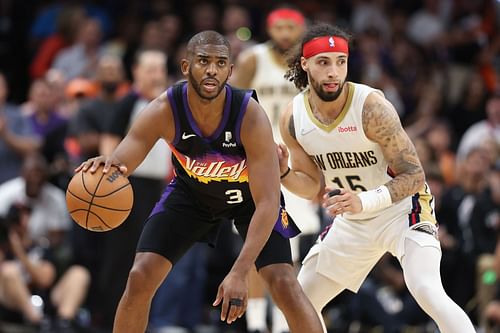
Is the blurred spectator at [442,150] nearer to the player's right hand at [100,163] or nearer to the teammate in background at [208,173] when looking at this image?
the teammate in background at [208,173]

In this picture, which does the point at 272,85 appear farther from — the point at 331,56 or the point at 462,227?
the point at 462,227

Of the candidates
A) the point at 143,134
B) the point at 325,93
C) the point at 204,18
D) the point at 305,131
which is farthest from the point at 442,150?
the point at 143,134

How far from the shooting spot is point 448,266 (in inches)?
432

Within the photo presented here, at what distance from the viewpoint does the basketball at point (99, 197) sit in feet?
21.4

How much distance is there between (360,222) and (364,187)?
239 mm

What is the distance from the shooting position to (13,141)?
1127cm

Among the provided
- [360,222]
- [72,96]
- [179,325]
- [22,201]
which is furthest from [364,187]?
[72,96]

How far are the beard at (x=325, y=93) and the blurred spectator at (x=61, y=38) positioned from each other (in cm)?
704

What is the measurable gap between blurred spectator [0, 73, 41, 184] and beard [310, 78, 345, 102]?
5072 millimetres

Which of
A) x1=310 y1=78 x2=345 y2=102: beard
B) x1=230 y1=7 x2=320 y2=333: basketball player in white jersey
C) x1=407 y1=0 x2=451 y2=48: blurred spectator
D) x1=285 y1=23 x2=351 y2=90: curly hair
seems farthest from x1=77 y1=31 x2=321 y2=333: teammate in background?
x1=407 y1=0 x2=451 y2=48: blurred spectator

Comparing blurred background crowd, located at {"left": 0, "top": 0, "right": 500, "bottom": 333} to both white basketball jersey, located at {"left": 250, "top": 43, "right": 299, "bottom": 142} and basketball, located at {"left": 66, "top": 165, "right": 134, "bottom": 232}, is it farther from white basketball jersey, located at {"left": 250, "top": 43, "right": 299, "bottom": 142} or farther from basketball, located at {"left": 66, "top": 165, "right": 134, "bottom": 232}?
basketball, located at {"left": 66, "top": 165, "right": 134, "bottom": 232}

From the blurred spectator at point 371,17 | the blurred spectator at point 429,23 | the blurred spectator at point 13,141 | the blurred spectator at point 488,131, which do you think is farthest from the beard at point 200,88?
the blurred spectator at point 429,23

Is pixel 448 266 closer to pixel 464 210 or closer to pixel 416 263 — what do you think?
pixel 464 210

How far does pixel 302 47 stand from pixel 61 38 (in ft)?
22.8
